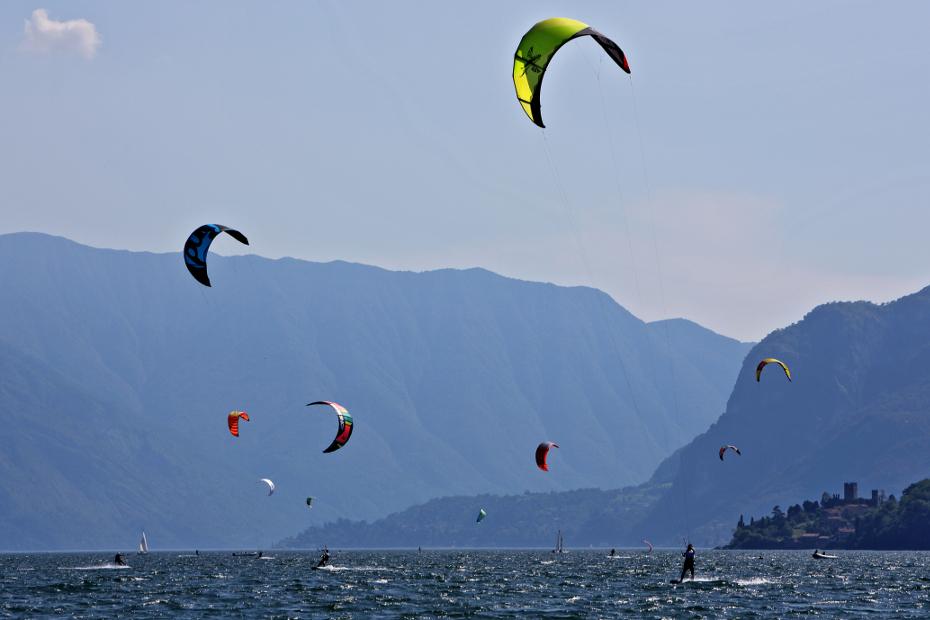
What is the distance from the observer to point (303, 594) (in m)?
91.8

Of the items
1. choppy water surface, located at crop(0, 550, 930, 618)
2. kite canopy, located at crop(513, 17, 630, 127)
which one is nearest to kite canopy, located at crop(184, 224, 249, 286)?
choppy water surface, located at crop(0, 550, 930, 618)

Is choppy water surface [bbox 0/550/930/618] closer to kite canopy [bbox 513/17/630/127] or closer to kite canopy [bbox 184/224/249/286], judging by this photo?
kite canopy [bbox 184/224/249/286]

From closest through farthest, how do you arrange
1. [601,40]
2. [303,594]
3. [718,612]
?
[601,40] < [718,612] < [303,594]

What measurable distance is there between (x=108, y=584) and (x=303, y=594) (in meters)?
23.9

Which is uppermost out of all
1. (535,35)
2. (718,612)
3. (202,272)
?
(535,35)

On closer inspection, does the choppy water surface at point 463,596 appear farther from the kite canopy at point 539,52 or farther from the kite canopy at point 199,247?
the kite canopy at point 539,52

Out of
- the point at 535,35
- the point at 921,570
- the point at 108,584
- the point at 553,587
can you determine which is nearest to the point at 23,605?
the point at 108,584

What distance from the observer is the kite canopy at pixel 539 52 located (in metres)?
60.4

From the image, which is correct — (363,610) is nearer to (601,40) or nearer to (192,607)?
(192,607)

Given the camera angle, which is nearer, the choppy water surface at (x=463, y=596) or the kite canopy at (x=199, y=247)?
the choppy water surface at (x=463, y=596)

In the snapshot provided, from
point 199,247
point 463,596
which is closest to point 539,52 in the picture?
point 199,247

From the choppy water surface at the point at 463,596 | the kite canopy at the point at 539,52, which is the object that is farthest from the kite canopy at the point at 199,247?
the kite canopy at the point at 539,52

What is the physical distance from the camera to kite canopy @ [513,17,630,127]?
198 ft

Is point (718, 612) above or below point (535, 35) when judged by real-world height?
below
